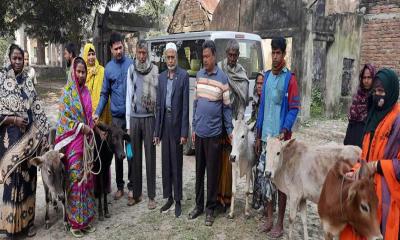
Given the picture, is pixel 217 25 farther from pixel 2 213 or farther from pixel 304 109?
pixel 2 213

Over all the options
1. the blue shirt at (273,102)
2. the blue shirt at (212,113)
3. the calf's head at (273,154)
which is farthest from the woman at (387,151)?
the blue shirt at (212,113)

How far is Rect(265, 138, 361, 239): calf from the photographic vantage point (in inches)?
144

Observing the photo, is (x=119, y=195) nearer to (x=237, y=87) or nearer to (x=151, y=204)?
(x=151, y=204)

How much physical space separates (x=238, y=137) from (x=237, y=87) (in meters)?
0.66

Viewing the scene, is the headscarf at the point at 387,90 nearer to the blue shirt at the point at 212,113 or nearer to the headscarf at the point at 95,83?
the blue shirt at the point at 212,113

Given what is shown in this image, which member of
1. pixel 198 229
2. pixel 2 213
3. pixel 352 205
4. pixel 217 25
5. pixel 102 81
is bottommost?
pixel 198 229

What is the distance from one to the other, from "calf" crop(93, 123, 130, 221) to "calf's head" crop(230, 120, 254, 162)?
1.36 meters

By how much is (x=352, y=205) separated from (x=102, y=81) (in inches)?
145

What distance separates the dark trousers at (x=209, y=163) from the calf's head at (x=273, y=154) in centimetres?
77

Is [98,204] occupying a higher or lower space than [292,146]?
lower

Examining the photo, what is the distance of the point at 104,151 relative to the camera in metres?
4.63

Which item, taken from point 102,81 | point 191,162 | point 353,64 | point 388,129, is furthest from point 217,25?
point 388,129

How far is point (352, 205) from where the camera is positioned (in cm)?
246

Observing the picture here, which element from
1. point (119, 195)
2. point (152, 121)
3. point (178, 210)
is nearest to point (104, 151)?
point (152, 121)
